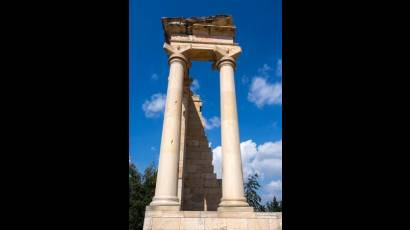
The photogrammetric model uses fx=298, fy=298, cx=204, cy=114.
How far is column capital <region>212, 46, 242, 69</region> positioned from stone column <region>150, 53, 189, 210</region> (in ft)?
12.1

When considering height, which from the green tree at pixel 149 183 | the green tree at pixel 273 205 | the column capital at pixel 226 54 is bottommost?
the green tree at pixel 273 205

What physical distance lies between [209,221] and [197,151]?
1286 cm

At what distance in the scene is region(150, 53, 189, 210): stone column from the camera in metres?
25.3

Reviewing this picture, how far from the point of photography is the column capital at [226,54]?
107ft

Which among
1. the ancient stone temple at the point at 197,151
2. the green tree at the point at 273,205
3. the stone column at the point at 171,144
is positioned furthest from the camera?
the green tree at the point at 273,205

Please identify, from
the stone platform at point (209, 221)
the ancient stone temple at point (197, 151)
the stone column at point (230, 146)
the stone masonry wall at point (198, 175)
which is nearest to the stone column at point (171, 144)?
the ancient stone temple at point (197, 151)

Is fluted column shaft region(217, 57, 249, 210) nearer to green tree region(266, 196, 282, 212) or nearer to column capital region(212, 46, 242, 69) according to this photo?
column capital region(212, 46, 242, 69)

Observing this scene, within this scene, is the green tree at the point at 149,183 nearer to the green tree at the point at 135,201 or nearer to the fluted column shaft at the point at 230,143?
the green tree at the point at 135,201

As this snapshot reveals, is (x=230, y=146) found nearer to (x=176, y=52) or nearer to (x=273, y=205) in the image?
(x=176, y=52)

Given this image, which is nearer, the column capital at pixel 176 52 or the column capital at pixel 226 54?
the column capital at pixel 176 52

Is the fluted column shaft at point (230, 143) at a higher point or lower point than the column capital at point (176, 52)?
lower
